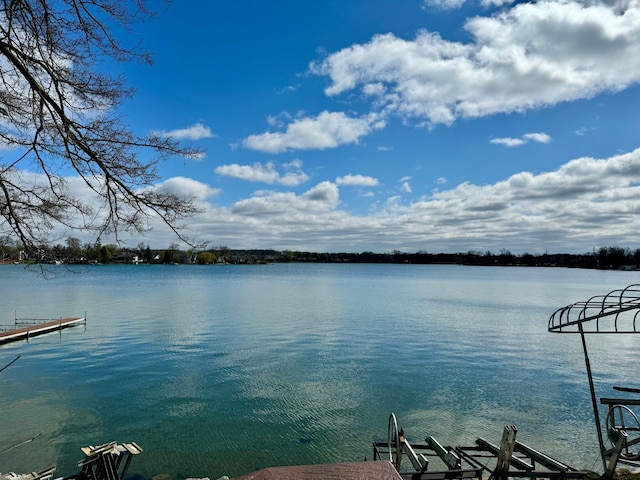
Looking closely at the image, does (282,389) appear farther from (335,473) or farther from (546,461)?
(335,473)

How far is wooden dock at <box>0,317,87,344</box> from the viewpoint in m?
31.1

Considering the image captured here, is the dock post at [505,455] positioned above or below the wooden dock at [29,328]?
above

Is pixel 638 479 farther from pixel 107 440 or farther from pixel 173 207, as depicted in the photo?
pixel 107 440

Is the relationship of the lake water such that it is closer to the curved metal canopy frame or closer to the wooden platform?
the curved metal canopy frame

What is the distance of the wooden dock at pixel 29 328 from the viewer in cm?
3115

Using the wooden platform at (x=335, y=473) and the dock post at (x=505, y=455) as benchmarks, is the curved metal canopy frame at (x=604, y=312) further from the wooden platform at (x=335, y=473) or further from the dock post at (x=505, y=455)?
the wooden platform at (x=335, y=473)

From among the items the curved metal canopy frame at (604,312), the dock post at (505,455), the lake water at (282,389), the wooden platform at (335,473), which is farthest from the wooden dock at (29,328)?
the curved metal canopy frame at (604,312)

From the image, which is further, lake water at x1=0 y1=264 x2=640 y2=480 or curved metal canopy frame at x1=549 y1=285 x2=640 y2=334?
lake water at x1=0 y1=264 x2=640 y2=480

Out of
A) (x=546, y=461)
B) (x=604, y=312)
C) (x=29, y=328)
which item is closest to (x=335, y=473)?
(x=546, y=461)

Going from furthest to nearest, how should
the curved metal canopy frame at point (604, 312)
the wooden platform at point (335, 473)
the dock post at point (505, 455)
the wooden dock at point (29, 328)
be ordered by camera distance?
the wooden dock at point (29, 328) < the dock post at point (505, 455) < the curved metal canopy frame at point (604, 312) < the wooden platform at point (335, 473)

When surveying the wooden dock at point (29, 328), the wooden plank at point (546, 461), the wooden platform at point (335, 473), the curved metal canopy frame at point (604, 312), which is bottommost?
the wooden dock at point (29, 328)

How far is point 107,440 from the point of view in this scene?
13633mm

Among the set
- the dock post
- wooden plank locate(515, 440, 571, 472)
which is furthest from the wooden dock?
wooden plank locate(515, 440, 571, 472)

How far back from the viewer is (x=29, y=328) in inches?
1324
